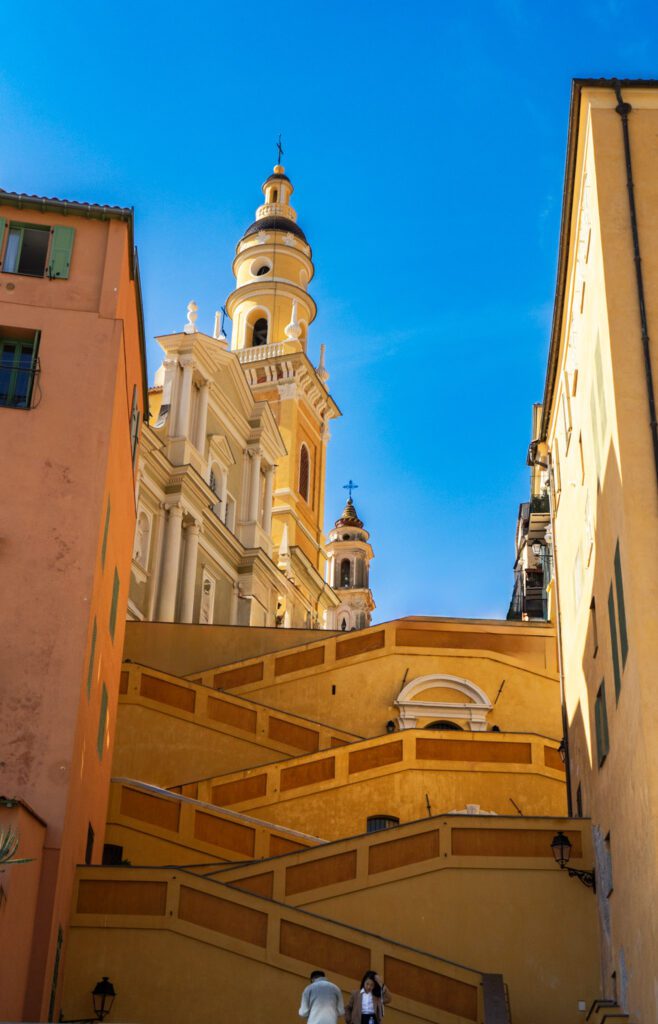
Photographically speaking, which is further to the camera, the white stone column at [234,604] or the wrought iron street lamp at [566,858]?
the white stone column at [234,604]

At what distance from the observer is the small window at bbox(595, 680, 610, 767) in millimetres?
19562

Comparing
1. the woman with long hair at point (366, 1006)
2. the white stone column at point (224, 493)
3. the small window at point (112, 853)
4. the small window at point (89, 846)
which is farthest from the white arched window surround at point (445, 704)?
the woman with long hair at point (366, 1006)

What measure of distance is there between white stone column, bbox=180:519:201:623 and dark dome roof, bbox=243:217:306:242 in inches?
977

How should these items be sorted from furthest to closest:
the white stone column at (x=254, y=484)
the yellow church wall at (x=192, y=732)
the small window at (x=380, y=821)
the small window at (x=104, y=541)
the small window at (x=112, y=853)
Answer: the white stone column at (x=254, y=484)
the yellow church wall at (x=192, y=732)
the small window at (x=380, y=821)
the small window at (x=112, y=853)
the small window at (x=104, y=541)

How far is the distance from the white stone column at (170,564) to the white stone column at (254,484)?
5757 millimetres

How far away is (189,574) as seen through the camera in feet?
132

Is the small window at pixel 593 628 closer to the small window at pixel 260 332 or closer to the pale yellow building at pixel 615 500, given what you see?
the pale yellow building at pixel 615 500

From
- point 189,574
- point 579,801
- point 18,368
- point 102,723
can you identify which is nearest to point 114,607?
point 102,723

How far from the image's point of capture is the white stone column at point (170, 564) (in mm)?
38875

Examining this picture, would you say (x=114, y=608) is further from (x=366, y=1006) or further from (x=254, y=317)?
(x=254, y=317)

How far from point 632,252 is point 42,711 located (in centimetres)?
1044

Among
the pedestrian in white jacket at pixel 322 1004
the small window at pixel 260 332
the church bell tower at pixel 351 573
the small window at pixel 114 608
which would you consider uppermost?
the church bell tower at pixel 351 573

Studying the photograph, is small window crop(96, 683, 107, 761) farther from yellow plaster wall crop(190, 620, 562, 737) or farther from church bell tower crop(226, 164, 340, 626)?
church bell tower crop(226, 164, 340, 626)

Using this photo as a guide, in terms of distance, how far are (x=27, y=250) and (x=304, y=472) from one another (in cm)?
3486
